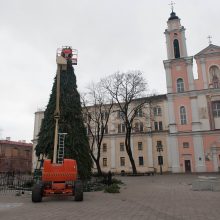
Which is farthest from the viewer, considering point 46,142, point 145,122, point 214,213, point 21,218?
point 145,122

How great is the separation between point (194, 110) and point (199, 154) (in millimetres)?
7464

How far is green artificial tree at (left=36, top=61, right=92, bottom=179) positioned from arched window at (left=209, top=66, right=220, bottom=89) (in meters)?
31.1

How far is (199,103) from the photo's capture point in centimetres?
4153

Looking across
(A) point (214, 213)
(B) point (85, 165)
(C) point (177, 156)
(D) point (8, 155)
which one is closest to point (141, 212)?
(A) point (214, 213)

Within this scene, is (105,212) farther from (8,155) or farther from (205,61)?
(8,155)

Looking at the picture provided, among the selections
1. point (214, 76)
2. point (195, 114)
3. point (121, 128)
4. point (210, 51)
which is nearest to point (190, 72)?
point (214, 76)

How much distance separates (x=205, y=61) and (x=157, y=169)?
22635 millimetres

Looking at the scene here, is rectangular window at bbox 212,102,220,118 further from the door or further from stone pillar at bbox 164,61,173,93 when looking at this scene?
the door

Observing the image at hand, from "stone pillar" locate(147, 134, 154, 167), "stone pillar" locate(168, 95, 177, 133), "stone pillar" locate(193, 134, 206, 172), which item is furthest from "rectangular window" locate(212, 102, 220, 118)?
"stone pillar" locate(147, 134, 154, 167)

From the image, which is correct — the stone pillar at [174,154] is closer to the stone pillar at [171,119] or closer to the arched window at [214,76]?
the stone pillar at [171,119]

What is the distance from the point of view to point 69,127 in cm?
1686

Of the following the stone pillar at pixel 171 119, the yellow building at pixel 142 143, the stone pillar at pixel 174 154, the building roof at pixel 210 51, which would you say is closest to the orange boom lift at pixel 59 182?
the stone pillar at pixel 174 154

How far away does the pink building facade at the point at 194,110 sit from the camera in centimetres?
3934

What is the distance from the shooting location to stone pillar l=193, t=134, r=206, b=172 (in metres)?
38.4
